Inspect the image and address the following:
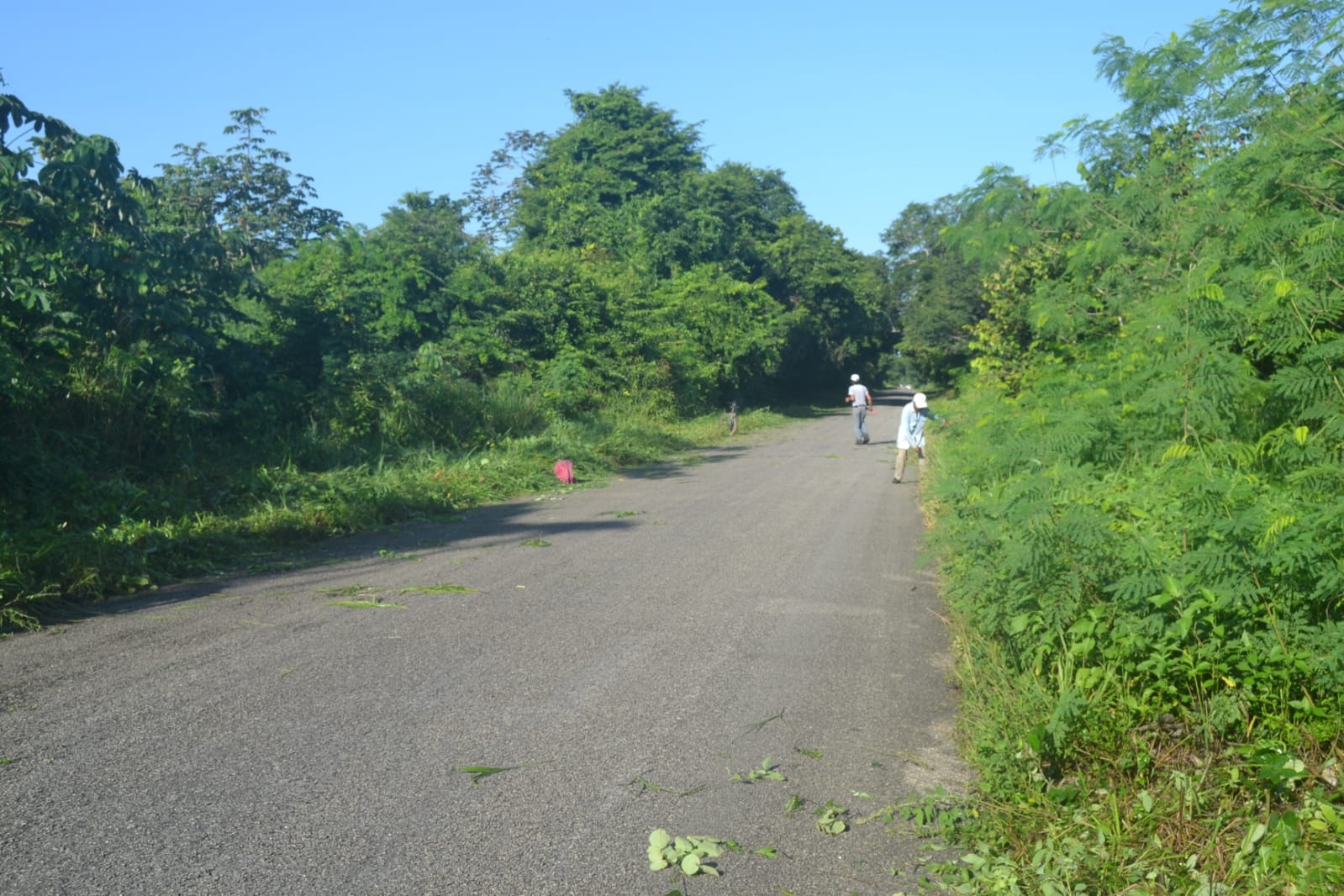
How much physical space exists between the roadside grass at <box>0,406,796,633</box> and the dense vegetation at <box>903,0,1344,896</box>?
6.60 m

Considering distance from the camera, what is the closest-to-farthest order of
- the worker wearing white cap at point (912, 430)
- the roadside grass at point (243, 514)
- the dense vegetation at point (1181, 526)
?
the dense vegetation at point (1181, 526) → the roadside grass at point (243, 514) → the worker wearing white cap at point (912, 430)

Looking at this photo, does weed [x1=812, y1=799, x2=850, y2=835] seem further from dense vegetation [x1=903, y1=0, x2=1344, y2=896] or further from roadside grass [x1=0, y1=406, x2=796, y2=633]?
roadside grass [x1=0, y1=406, x2=796, y2=633]

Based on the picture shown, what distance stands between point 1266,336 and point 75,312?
12.9 meters

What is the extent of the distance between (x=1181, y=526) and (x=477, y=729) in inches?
150

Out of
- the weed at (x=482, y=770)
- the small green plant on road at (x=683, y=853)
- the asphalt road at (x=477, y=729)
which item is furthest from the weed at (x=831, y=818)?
the weed at (x=482, y=770)

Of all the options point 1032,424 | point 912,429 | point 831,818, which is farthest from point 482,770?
point 912,429

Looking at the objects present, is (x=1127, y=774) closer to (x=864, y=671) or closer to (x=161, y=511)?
(x=864, y=671)

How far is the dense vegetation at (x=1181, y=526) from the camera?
175 inches

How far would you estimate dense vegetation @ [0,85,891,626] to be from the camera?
37.4 feet

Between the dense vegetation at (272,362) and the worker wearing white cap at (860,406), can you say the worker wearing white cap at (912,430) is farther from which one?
the worker wearing white cap at (860,406)

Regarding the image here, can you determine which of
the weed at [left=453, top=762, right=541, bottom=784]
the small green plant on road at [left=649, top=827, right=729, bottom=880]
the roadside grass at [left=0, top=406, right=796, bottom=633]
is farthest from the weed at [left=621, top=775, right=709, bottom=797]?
the roadside grass at [left=0, top=406, right=796, bottom=633]

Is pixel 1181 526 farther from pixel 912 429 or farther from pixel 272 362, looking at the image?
pixel 272 362

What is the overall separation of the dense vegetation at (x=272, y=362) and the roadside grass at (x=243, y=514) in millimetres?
35

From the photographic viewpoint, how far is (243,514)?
39.9 ft
